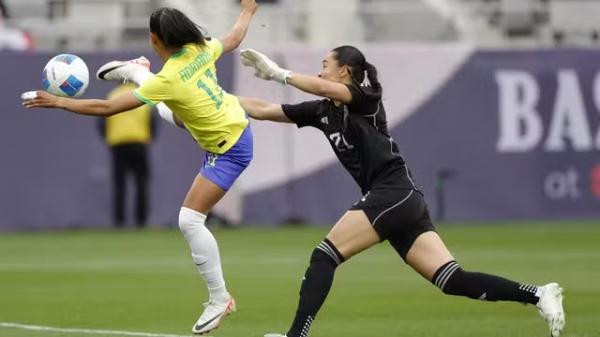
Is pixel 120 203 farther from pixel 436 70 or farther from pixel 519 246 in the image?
pixel 519 246

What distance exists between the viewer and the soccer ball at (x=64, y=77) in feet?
34.1

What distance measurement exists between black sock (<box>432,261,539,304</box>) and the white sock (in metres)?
1.85

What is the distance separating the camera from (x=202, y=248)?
35.1 feet

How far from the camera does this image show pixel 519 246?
20.2 m

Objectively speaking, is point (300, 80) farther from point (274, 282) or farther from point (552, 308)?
point (274, 282)

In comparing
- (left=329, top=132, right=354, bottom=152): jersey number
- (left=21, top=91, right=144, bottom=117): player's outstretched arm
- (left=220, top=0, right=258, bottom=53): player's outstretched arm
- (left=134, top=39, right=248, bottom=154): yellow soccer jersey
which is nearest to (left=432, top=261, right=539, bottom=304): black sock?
(left=329, top=132, right=354, bottom=152): jersey number

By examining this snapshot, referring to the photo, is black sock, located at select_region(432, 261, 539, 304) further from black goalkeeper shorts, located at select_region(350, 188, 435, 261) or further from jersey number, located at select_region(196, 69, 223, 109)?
jersey number, located at select_region(196, 69, 223, 109)

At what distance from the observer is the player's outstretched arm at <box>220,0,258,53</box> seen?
11039 mm

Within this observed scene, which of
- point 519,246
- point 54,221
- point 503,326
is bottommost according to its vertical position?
point 54,221

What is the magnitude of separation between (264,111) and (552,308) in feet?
8.17

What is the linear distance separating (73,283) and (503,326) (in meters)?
5.89

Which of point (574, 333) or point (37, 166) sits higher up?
point (574, 333)

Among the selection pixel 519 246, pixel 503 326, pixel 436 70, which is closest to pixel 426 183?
pixel 436 70

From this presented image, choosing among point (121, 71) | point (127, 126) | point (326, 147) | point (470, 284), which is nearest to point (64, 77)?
point (121, 71)
